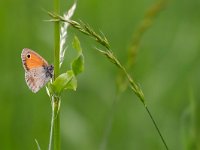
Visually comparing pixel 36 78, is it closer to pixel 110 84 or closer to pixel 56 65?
pixel 56 65

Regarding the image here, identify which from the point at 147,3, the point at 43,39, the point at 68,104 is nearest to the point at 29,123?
the point at 68,104

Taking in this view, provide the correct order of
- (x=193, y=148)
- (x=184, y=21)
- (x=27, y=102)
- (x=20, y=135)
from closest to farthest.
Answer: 1. (x=193, y=148)
2. (x=20, y=135)
3. (x=27, y=102)
4. (x=184, y=21)

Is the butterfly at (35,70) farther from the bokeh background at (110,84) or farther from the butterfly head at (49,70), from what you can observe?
the bokeh background at (110,84)

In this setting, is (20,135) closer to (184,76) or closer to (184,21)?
(184,76)

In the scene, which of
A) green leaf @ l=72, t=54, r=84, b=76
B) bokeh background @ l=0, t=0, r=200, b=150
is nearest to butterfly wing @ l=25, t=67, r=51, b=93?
green leaf @ l=72, t=54, r=84, b=76

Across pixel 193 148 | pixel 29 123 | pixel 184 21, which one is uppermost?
pixel 184 21

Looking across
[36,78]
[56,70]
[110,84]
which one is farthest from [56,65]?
[110,84]

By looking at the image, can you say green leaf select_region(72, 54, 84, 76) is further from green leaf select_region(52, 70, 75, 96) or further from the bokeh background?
the bokeh background

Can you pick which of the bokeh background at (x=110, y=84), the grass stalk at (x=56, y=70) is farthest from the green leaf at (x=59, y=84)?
the bokeh background at (x=110, y=84)
